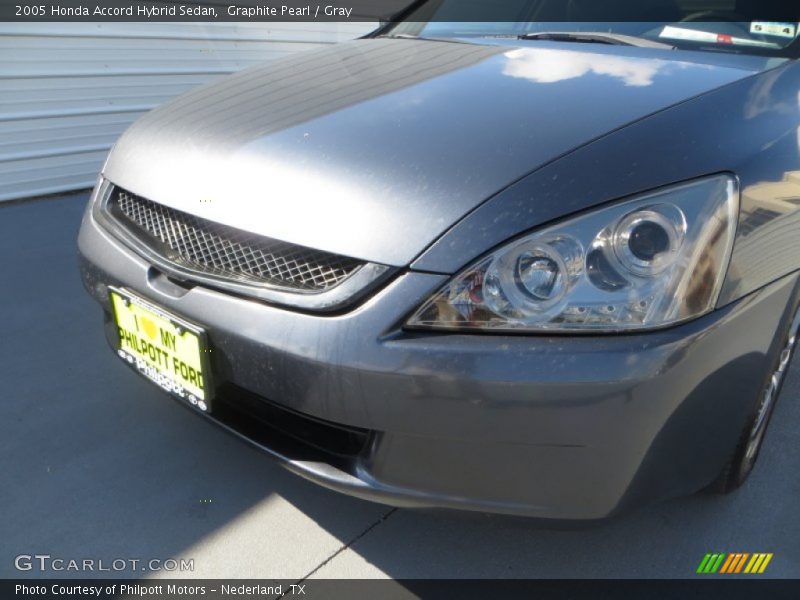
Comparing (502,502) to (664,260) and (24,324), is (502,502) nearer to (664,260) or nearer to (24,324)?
(664,260)

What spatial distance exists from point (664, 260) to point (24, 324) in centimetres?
245

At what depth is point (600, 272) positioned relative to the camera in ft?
4.27

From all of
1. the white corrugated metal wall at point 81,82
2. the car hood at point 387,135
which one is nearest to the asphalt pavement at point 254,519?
the car hood at point 387,135

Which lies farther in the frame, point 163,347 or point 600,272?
point 163,347

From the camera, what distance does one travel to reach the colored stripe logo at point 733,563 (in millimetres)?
1709

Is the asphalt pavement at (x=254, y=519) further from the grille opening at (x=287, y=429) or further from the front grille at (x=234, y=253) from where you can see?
the front grille at (x=234, y=253)

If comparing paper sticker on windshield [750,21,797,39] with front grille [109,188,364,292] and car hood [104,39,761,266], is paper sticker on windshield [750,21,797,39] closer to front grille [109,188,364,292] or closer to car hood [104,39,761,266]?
car hood [104,39,761,266]

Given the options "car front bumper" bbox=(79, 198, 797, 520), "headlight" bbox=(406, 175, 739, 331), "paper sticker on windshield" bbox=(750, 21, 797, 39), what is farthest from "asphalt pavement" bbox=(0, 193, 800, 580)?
"paper sticker on windshield" bbox=(750, 21, 797, 39)
